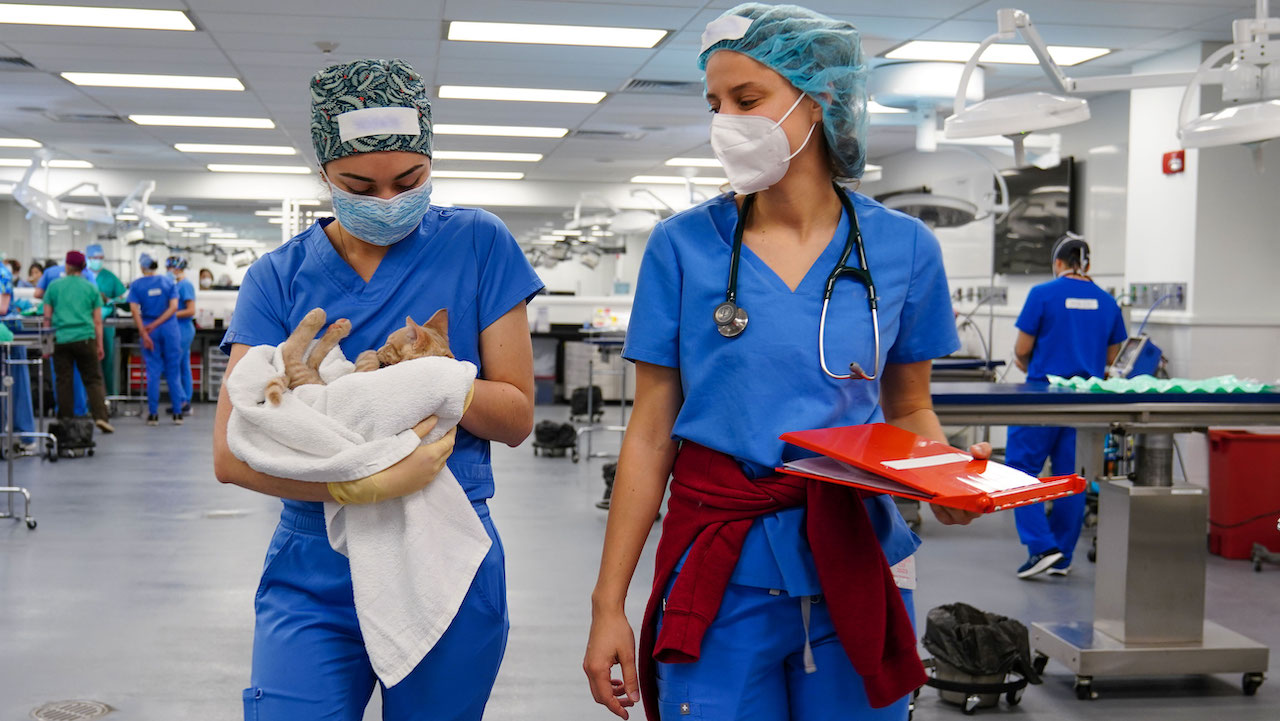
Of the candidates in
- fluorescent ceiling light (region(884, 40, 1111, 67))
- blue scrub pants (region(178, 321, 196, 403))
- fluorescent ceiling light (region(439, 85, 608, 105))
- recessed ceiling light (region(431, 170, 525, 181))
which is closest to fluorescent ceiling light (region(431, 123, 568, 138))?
fluorescent ceiling light (region(439, 85, 608, 105))

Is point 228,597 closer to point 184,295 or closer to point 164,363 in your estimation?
point 164,363

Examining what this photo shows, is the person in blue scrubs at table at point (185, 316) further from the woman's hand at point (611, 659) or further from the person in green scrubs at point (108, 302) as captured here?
the woman's hand at point (611, 659)

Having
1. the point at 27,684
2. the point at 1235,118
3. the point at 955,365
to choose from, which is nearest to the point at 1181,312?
the point at 955,365

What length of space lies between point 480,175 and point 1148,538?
12.5 meters

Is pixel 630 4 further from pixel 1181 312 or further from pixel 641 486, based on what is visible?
pixel 641 486

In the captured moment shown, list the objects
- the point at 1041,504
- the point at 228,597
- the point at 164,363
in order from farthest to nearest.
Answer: the point at 164,363
the point at 1041,504
the point at 228,597

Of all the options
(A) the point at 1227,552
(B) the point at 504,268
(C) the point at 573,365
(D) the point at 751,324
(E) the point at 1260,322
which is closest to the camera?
(D) the point at 751,324

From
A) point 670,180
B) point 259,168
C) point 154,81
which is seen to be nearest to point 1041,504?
point 154,81

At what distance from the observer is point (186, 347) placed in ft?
34.3

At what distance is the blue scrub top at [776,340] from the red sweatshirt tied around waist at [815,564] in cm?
2

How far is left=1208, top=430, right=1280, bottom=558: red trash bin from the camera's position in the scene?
17.9ft

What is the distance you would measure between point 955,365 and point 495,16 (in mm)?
3286

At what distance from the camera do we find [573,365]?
12.4m

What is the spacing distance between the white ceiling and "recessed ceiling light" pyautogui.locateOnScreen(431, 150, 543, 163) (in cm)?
188
